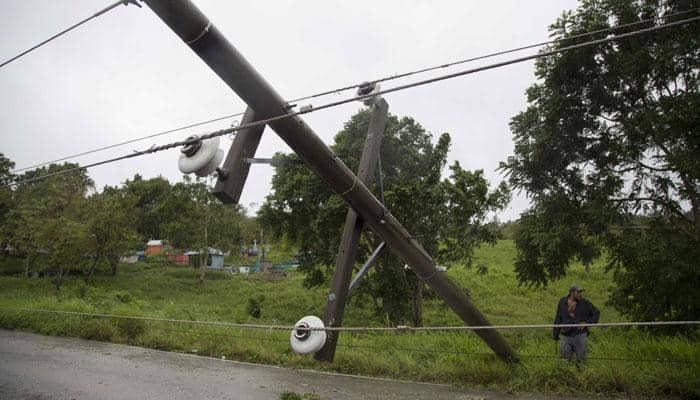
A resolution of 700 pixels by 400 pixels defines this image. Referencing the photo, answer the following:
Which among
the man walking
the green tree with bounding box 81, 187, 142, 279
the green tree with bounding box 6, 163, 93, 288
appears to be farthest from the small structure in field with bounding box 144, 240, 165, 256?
the man walking

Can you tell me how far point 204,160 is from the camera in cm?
367

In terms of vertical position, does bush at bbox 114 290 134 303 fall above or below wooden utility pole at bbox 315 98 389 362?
below

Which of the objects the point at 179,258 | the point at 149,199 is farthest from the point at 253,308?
the point at 149,199

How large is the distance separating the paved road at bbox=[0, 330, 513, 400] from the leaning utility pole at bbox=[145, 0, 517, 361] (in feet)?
4.10

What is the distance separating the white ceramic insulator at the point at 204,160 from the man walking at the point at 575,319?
5.37 meters

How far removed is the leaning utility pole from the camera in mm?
3363

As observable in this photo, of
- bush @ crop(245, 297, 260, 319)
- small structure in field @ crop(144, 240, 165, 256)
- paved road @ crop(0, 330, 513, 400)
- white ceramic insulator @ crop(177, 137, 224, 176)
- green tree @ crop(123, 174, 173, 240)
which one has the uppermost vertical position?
green tree @ crop(123, 174, 173, 240)

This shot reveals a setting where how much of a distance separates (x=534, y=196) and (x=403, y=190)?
162 inches

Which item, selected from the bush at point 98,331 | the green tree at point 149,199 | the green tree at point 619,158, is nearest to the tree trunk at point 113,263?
the green tree at point 149,199

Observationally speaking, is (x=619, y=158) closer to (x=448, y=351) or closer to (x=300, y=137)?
(x=448, y=351)

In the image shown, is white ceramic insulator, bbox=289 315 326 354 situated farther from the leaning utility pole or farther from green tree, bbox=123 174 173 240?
green tree, bbox=123 174 173 240

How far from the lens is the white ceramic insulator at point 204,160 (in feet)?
12.1

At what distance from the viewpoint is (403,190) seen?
13.6 m

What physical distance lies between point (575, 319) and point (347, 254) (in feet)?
11.8
